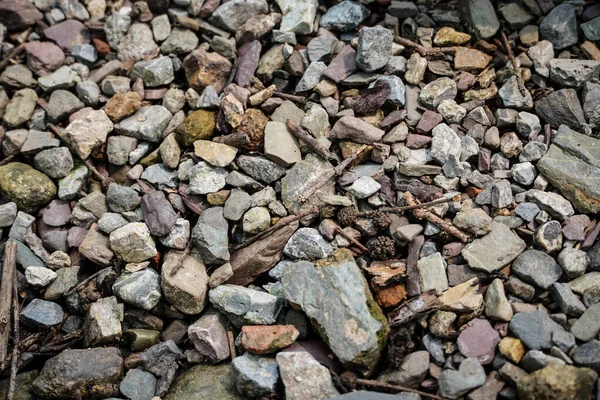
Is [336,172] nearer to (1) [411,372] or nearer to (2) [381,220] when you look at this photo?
(2) [381,220]

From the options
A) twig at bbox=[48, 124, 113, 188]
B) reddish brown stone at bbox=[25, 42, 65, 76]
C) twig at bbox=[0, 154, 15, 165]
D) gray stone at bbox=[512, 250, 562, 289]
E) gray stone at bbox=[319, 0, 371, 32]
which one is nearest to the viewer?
gray stone at bbox=[512, 250, 562, 289]

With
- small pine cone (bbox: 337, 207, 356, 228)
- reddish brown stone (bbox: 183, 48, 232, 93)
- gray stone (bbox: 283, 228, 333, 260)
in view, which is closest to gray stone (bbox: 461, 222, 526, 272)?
small pine cone (bbox: 337, 207, 356, 228)

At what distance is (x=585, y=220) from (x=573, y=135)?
562 mm

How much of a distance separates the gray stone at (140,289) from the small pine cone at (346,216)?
1158 millimetres

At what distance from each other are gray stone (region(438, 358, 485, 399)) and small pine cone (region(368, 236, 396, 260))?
2.28 ft

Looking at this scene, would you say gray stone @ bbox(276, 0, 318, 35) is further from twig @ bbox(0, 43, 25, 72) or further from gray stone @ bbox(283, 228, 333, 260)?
twig @ bbox(0, 43, 25, 72)

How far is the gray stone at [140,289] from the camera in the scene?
3.10 m

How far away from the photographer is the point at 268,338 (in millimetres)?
2855

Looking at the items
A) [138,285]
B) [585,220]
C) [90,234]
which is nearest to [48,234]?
[90,234]

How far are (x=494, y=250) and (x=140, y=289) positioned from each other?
6.72 ft

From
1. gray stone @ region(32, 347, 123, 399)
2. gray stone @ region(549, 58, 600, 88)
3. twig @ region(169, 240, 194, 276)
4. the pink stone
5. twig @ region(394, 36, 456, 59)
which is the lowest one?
gray stone @ region(32, 347, 123, 399)

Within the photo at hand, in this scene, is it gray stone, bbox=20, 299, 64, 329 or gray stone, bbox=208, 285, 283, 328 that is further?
gray stone, bbox=20, 299, 64, 329

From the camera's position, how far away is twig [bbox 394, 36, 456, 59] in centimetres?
358

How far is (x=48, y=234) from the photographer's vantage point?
11.3ft
